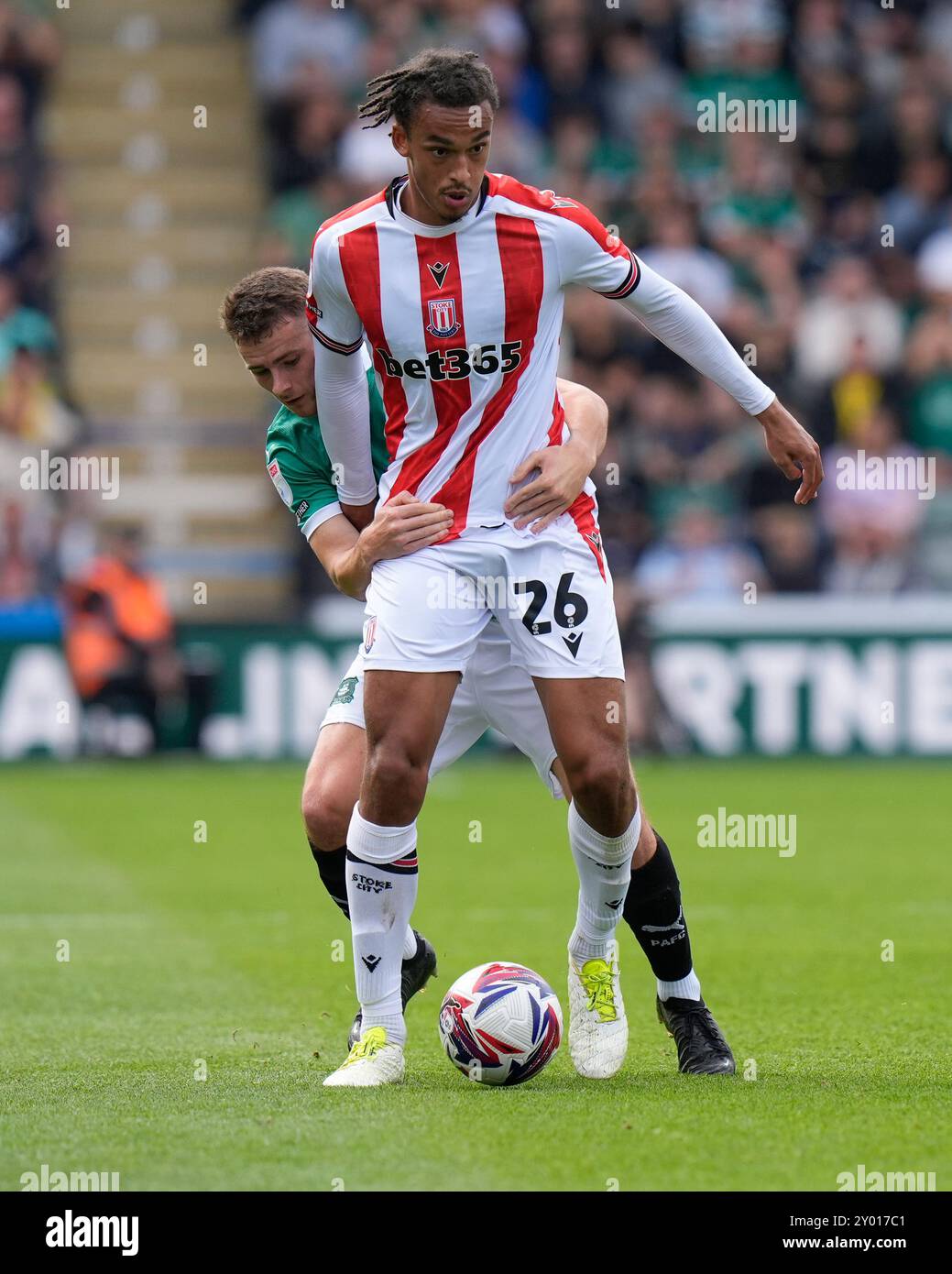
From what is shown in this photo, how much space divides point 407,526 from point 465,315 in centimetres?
52

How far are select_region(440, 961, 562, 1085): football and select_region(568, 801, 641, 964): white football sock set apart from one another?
0.57 feet

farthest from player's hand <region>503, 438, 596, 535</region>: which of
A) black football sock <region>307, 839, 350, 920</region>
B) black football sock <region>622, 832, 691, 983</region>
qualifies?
black football sock <region>307, 839, 350, 920</region>

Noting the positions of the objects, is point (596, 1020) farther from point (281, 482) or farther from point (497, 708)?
point (281, 482)

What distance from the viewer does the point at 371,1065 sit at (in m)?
4.99

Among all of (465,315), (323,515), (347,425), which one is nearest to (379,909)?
(323,515)

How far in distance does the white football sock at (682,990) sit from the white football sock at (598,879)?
0.67ft

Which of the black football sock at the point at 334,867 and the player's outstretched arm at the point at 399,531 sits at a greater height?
the player's outstretched arm at the point at 399,531

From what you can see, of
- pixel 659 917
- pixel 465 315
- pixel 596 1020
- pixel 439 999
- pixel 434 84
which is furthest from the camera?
pixel 439 999

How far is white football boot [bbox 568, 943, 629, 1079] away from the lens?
5195 millimetres

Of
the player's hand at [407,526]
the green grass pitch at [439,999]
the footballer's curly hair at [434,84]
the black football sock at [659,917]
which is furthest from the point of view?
the black football sock at [659,917]

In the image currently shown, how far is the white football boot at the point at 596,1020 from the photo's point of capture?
205 inches

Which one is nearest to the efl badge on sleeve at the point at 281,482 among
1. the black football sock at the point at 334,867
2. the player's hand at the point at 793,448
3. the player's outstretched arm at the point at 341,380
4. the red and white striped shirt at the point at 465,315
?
the player's outstretched arm at the point at 341,380

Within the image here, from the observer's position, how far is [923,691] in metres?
14.9

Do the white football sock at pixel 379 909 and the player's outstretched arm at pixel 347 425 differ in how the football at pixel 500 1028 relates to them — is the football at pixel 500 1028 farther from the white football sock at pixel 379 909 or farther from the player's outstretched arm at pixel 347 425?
the player's outstretched arm at pixel 347 425
